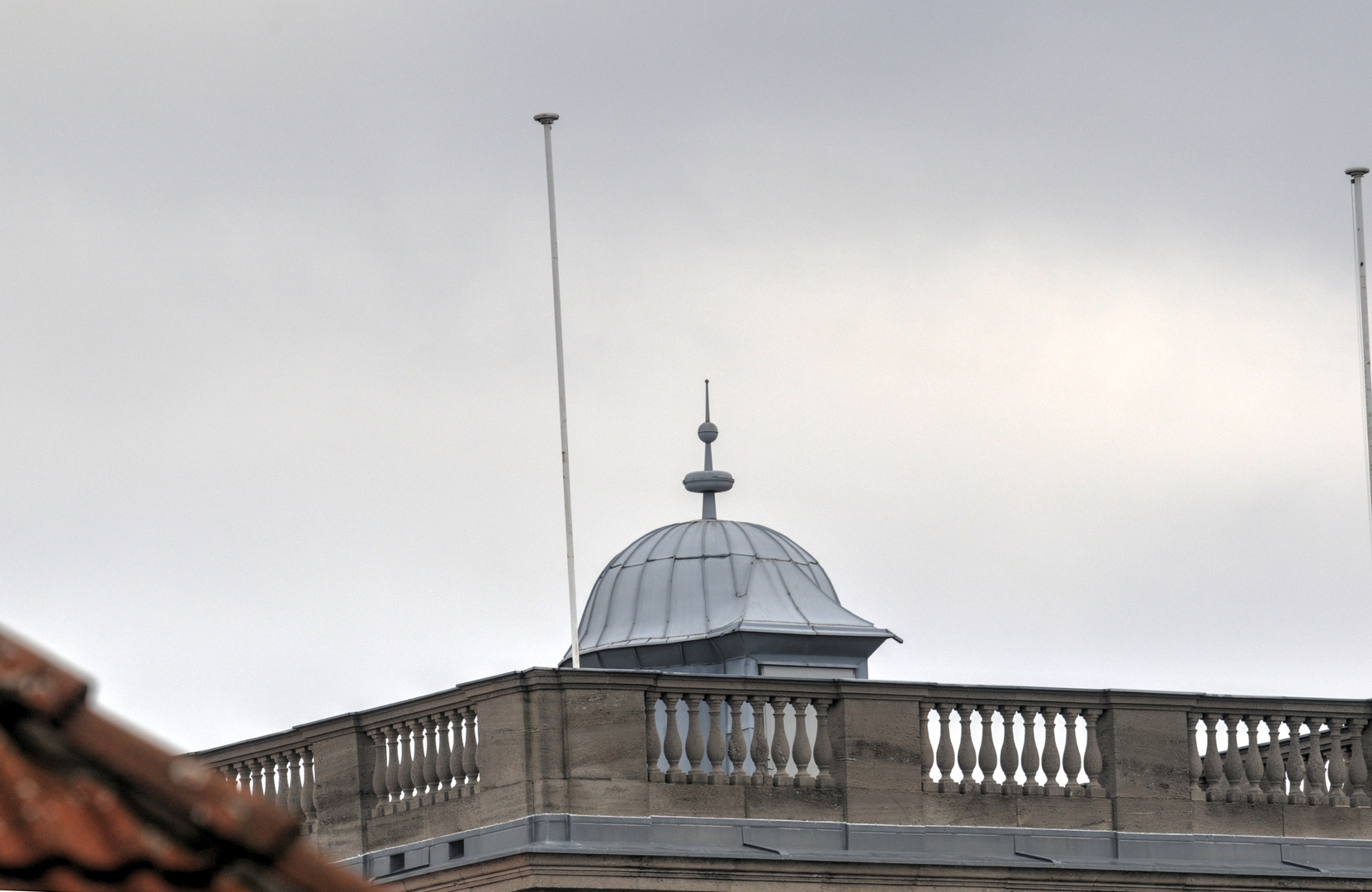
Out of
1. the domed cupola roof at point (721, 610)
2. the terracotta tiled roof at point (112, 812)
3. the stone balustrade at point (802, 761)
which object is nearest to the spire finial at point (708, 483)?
the domed cupola roof at point (721, 610)

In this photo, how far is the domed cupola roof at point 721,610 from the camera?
2333 cm

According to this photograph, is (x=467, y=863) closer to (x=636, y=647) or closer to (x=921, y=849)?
(x=921, y=849)

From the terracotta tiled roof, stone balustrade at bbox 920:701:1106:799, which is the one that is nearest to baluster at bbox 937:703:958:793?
stone balustrade at bbox 920:701:1106:799

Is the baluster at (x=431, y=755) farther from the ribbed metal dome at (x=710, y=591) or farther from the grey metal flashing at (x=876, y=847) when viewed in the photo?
the ribbed metal dome at (x=710, y=591)

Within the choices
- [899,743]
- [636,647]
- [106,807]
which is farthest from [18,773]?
[636,647]

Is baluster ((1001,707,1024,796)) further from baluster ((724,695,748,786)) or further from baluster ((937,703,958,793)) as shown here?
baluster ((724,695,748,786))

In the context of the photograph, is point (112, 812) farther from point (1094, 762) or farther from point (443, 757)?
point (1094, 762)

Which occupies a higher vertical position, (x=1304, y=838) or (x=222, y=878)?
(x=1304, y=838)

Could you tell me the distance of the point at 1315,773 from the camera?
782 inches

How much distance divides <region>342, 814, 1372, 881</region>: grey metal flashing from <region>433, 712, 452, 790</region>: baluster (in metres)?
0.41

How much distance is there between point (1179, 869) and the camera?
19000 millimetres

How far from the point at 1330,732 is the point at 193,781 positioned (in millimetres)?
16026

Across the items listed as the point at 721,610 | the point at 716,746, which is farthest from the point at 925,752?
the point at 721,610

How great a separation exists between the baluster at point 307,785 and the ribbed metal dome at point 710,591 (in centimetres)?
501
